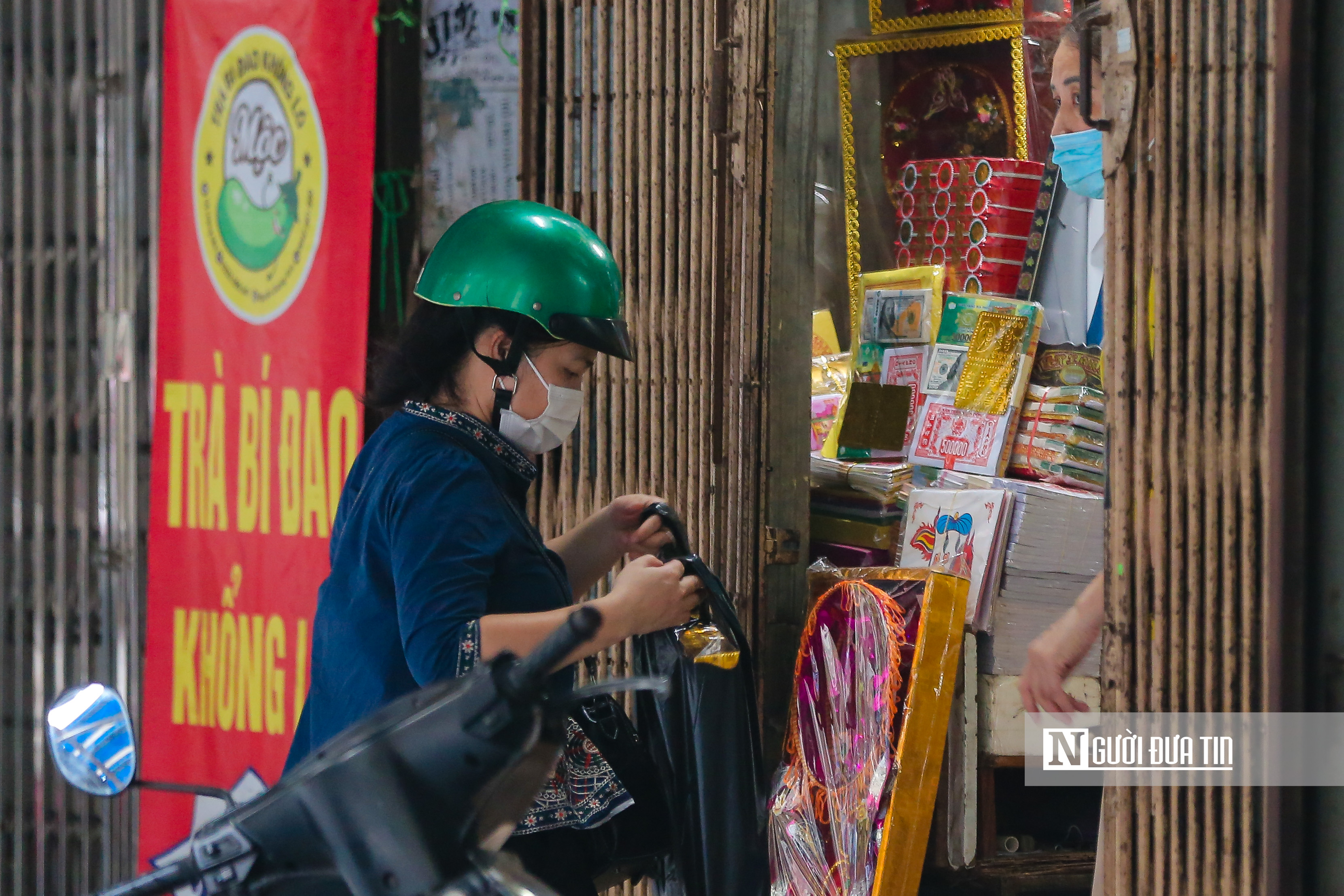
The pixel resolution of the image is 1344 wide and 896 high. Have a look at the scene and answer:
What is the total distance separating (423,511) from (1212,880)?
150 centimetres

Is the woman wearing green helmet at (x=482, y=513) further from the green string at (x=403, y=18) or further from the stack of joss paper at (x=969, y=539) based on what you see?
the green string at (x=403, y=18)

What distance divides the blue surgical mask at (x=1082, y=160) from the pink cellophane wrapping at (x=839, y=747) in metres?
1.07

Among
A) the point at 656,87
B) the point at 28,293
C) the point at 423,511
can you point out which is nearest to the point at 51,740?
the point at 423,511

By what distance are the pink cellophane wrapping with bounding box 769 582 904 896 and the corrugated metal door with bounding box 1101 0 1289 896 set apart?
2.19 ft

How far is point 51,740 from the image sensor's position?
1.44 m

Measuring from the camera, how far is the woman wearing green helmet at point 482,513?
1.77 m

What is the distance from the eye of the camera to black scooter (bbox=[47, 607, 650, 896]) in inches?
44.9

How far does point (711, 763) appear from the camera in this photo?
199 centimetres

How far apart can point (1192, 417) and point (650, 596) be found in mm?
1043

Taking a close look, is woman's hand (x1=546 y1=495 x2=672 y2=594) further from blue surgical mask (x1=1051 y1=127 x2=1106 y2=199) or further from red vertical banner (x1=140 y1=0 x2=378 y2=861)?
red vertical banner (x1=140 y1=0 x2=378 y2=861)

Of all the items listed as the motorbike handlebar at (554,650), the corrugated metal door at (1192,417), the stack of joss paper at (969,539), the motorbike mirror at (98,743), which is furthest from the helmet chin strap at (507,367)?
the stack of joss paper at (969,539)

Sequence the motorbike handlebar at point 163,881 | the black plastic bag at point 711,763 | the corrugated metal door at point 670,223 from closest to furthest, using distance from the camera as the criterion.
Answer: the motorbike handlebar at point 163,881 < the black plastic bag at point 711,763 < the corrugated metal door at point 670,223

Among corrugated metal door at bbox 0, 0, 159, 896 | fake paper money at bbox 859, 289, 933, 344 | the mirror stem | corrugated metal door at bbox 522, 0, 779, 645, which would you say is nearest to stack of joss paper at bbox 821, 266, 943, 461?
fake paper money at bbox 859, 289, 933, 344

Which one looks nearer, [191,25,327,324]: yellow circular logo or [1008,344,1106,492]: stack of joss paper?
[1008,344,1106,492]: stack of joss paper
